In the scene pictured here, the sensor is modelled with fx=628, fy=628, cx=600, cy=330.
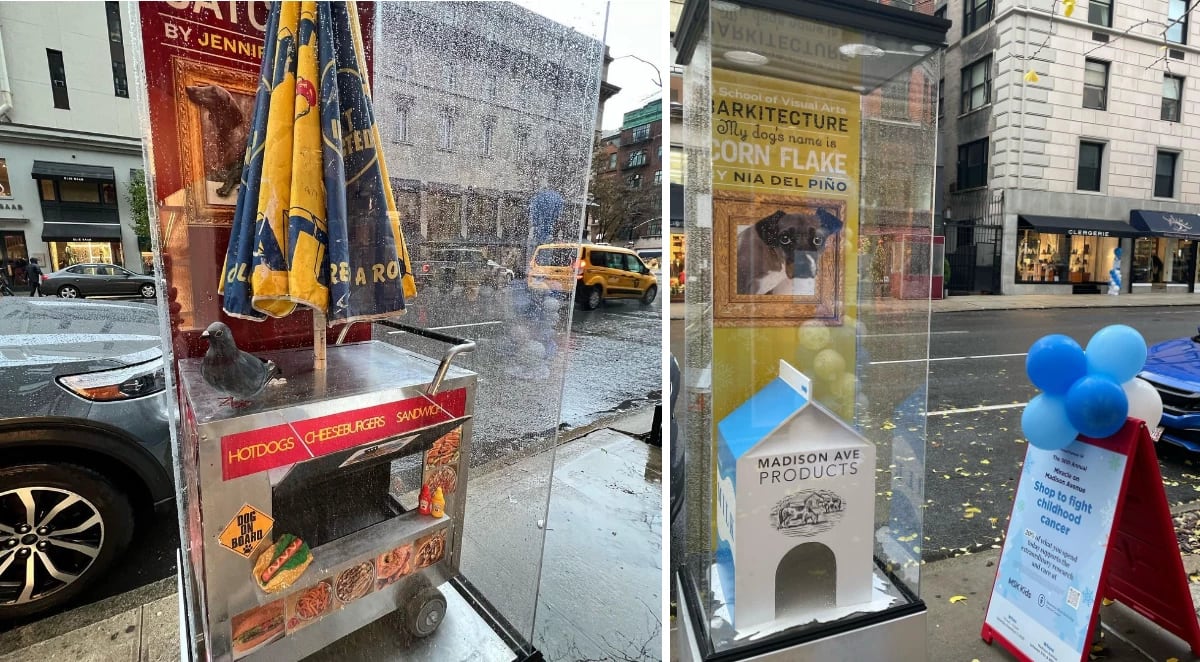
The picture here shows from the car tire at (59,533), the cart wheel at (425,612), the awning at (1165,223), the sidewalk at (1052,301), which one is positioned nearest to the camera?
the cart wheel at (425,612)

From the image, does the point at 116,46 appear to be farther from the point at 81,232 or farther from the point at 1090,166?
the point at 1090,166

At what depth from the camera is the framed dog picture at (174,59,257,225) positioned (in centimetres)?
191

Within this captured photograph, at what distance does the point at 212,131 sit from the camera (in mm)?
1973

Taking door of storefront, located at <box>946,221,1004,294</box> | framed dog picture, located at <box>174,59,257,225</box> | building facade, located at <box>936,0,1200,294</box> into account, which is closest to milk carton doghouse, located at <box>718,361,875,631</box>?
framed dog picture, located at <box>174,59,257,225</box>

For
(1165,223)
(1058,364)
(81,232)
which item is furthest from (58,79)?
(1165,223)

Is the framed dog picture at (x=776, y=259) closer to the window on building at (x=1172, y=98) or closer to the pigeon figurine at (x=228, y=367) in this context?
the pigeon figurine at (x=228, y=367)

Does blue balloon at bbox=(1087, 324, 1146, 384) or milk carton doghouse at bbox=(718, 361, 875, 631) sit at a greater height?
blue balloon at bbox=(1087, 324, 1146, 384)

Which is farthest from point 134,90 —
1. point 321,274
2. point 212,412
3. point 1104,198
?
point 1104,198

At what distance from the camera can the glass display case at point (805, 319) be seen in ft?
7.00

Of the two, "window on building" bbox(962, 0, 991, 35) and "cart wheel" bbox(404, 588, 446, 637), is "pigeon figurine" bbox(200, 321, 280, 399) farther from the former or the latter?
"window on building" bbox(962, 0, 991, 35)

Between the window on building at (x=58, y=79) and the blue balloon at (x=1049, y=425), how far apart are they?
27.5m

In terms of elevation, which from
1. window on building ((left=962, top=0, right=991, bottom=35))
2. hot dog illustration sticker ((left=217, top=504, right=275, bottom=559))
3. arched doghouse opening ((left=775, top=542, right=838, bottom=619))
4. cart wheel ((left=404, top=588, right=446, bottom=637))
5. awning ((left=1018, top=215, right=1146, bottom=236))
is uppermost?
window on building ((left=962, top=0, right=991, bottom=35))

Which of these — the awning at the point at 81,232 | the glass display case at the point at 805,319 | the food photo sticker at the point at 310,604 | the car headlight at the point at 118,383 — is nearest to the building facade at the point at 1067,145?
the glass display case at the point at 805,319

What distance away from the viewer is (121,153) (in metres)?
23.3
